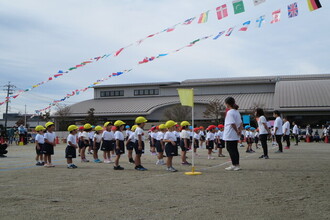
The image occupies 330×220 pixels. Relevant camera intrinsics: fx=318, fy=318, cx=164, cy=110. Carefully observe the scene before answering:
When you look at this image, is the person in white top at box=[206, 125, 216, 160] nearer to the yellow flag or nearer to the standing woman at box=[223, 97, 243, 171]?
the standing woman at box=[223, 97, 243, 171]

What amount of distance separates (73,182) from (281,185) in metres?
4.74

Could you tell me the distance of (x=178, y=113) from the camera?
49.3 m

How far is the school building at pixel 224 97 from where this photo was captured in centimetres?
4319

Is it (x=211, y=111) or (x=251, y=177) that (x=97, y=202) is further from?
(x=211, y=111)

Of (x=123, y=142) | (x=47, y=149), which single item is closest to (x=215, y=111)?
(x=123, y=142)

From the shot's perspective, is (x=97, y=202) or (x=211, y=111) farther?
(x=211, y=111)

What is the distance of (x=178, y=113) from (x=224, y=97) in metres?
8.79

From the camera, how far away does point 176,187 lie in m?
6.58

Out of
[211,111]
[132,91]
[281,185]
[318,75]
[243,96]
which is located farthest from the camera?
[132,91]

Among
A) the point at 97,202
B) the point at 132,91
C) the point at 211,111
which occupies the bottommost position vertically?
the point at 97,202

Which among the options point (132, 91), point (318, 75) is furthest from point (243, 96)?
point (132, 91)

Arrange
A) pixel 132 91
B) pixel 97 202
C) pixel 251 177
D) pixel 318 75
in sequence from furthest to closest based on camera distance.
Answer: pixel 132 91 → pixel 318 75 → pixel 251 177 → pixel 97 202

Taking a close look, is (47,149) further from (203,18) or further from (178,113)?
(178,113)

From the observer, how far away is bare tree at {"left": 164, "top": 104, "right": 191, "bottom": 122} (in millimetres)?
49031
